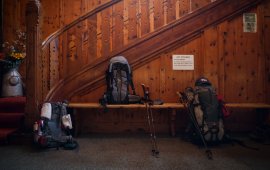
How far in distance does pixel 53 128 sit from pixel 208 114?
7.26 feet

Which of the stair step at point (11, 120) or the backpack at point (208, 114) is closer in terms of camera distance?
the backpack at point (208, 114)

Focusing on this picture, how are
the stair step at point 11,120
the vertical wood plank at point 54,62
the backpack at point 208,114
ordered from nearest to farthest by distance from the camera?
1. the backpack at point 208,114
2. the stair step at point 11,120
3. the vertical wood plank at point 54,62

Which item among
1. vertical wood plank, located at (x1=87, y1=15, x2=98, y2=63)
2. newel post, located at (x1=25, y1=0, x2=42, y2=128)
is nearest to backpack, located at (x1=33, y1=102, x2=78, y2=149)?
newel post, located at (x1=25, y1=0, x2=42, y2=128)

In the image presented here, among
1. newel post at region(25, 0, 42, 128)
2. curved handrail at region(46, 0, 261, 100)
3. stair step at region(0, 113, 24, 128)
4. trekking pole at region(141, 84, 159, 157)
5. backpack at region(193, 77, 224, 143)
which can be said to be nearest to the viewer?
trekking pole at region(141, 84, 159, 157)

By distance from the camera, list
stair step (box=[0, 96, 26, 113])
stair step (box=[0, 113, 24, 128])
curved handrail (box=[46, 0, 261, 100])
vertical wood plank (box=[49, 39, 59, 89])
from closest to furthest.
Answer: stair step (box=[0, 113, 24, 128]) → stair step (box=[0, 96, 26, 113]) → vertical wood plank (box=[49, 39, 59, 89]) → curved handrail (box=[46, 0, 261, 100])

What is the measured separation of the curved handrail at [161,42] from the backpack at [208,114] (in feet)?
3.53

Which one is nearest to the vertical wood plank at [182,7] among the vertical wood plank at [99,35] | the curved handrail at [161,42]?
the curved handrail at [161,42]

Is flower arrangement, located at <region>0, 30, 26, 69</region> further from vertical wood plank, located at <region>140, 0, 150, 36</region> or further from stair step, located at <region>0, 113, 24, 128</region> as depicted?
vertical wood plank, located at <region>140, 0, 150, 36</region>

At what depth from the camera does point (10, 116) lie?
Answer: 315 centimetres

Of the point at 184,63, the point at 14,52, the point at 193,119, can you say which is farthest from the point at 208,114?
the point at 14,52

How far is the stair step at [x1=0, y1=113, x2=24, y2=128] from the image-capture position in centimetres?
315

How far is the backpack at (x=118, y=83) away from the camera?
3238 millimetres

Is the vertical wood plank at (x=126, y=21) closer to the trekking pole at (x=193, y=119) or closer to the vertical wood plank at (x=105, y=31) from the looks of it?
the vertical wood plank at (x=105, y=31)

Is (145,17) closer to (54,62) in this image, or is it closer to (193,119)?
(54,62)
